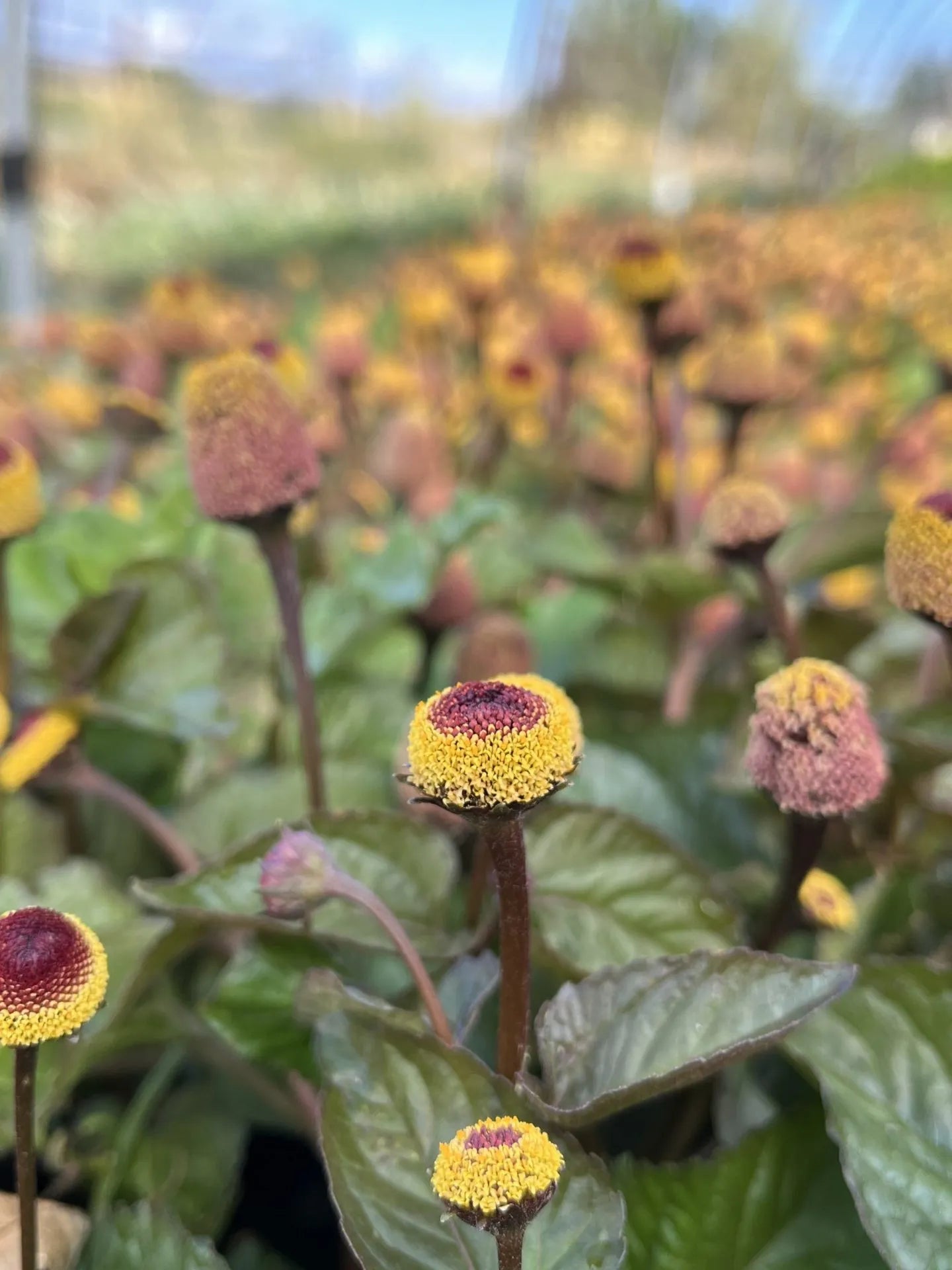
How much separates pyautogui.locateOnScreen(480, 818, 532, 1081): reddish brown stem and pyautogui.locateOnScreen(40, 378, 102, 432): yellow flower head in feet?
2.60

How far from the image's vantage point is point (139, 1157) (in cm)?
51

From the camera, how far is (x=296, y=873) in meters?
0.37

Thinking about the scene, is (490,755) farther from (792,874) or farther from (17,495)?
(17,495)

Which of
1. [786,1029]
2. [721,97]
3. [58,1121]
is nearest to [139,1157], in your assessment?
[58,1121]

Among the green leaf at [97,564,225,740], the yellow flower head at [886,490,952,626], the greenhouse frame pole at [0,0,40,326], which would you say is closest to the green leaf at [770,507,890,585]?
the yellow flower head at [886,490,952,626]

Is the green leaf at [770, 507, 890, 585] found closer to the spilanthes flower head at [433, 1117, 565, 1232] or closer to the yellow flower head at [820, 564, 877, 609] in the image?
the yellow flower head at [820, 564, 877, 609]

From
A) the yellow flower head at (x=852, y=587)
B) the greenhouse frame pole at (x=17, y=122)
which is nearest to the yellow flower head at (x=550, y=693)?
the yellow flower head at (x=852, y=587)

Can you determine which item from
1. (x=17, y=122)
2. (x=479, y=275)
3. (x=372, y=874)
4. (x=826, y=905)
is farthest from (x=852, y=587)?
(x=17, y=122)

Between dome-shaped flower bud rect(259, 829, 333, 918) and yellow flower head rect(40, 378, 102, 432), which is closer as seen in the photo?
dome-shaped flower bud rect(259, 829, 333, 918)

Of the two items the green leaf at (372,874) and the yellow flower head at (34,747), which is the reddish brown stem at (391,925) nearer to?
the green leaf at (372,874)

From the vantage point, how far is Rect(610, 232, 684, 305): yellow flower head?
2.29 feet

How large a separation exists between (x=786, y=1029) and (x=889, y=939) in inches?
7.8

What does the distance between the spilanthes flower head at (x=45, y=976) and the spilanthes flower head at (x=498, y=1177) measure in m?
0.12

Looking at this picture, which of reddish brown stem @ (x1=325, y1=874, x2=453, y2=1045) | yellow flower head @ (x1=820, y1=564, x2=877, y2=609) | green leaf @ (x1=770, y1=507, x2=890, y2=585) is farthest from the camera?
yellow flower head @ (x1=820, y1=564, x2=877, y2=609)
